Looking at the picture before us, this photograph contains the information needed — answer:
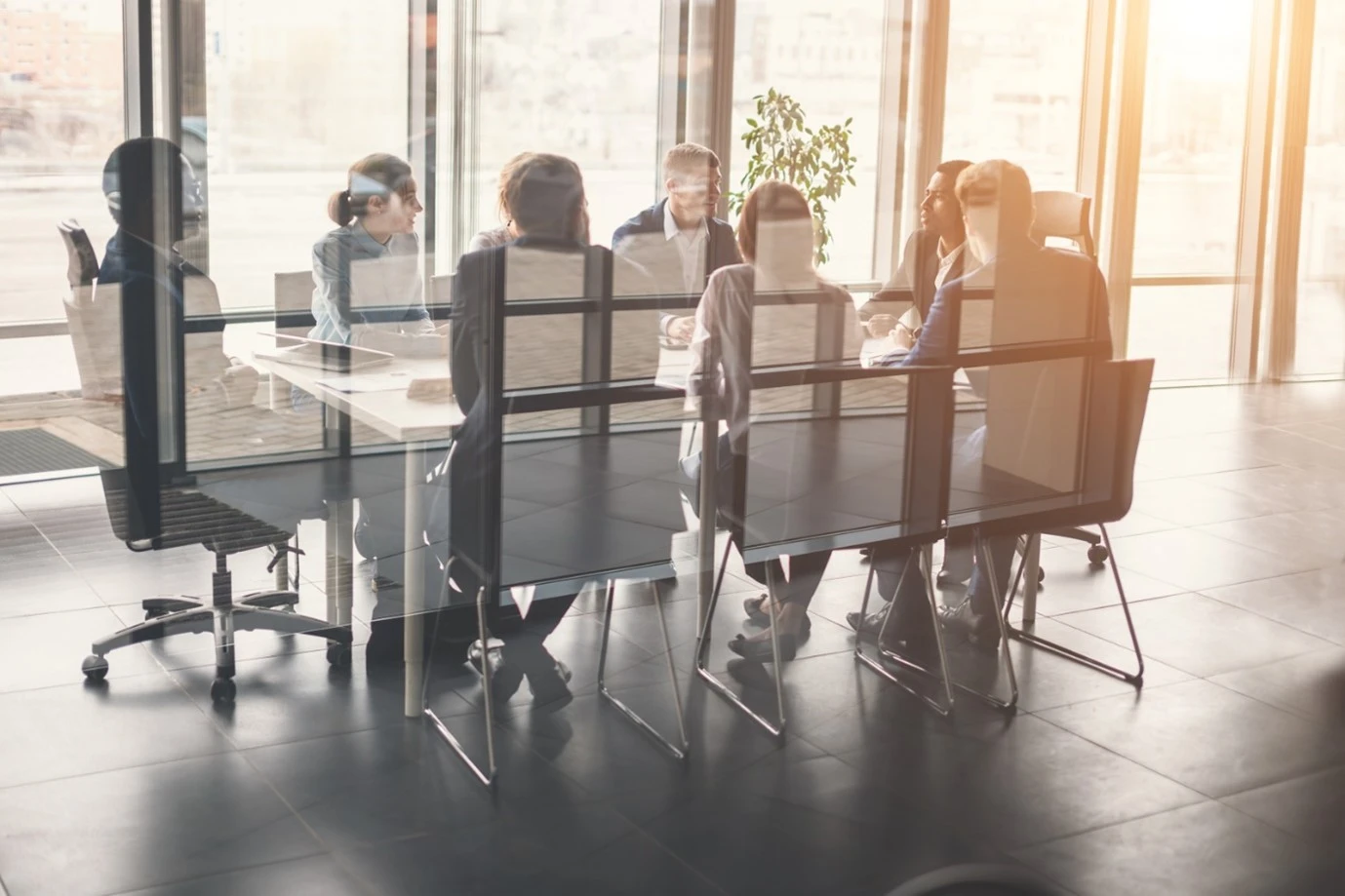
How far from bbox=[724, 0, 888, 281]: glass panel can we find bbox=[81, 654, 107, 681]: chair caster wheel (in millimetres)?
1683

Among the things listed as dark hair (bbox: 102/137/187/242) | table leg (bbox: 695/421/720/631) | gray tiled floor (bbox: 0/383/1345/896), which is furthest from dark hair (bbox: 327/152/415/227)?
table leg (bbox: 695/421/720/631)

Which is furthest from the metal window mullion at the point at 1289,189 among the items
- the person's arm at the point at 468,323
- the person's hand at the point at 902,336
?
the person's arm at the point at 468,323

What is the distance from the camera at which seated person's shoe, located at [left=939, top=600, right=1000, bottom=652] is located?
393cm

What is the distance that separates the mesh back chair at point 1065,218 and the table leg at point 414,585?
163cm

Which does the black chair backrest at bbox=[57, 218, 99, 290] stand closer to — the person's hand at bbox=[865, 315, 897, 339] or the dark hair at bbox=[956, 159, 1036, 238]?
the person's hand at bbox=[865, 315, 897, 339]

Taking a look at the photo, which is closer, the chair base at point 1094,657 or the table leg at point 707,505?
the table leg at point 707,505

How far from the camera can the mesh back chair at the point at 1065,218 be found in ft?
11.9

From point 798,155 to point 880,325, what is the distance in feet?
1.50

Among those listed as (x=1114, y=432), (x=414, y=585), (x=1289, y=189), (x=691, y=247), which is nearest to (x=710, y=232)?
(x=691, y=247)

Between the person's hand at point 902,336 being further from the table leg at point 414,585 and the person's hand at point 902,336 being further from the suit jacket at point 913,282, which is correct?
the table leg at point 414,585

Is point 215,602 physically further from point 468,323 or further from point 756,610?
point 756,610

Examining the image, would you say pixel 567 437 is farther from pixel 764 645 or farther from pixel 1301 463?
pixel 1301 463

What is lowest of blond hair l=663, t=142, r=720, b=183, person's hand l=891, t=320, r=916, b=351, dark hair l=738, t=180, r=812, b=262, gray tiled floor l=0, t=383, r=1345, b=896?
gray tiled floor l=0, t=383, r=1345, b=896

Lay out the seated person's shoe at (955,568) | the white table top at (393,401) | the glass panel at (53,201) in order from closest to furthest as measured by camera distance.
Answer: the glass panel at (53,201), the white table top at (393,401), the seated person's shoe at (955,568)
